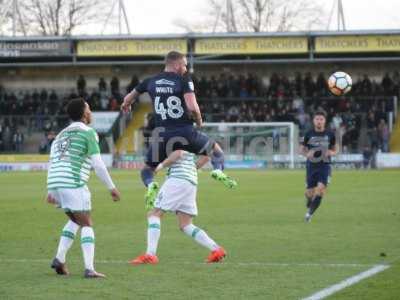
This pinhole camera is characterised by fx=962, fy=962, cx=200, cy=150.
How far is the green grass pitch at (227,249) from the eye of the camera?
9383 mm

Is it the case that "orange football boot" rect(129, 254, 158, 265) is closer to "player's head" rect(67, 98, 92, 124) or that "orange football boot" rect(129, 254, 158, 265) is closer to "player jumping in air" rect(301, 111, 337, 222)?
"player's head" rect(67, 98, 92, 124)

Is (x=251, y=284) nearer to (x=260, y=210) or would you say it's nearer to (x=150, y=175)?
(x=150, y=175)

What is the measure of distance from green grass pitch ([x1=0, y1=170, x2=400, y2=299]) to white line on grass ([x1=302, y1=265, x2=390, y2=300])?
0.11m

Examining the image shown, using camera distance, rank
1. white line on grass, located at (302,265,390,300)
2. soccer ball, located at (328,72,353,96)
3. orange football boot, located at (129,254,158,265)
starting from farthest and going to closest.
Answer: soccer ball, located at (328,72,353,96)
orange football boot, located at (129,254,158,265)
white line on grass, located at (302,265,390,300)

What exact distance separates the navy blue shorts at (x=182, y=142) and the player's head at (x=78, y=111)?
1.46m

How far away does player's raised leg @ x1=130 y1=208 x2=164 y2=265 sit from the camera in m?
11.5

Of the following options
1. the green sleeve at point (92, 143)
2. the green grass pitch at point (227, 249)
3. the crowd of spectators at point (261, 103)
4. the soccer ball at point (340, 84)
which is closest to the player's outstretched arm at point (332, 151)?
the green grass pitch at point (227, 249)

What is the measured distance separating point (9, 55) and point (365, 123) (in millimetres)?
19746

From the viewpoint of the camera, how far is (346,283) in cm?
969

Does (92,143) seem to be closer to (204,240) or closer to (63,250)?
(63,250)

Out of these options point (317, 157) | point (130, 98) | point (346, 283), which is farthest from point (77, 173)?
point (317, 157)

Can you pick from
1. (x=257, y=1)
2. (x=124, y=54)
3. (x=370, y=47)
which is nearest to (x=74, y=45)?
(x=124, y=54)

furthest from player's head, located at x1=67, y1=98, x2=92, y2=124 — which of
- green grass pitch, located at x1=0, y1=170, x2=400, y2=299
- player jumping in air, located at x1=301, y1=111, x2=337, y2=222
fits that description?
player jumping in air, located at x1=301, y1=111, x2=337, y2=222

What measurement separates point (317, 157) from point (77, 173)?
8504mm
